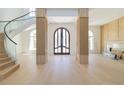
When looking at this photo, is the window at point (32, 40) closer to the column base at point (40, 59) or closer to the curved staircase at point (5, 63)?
the column base at point (40, 59)

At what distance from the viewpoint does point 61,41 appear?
16.0m

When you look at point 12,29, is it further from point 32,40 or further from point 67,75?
point 32,40

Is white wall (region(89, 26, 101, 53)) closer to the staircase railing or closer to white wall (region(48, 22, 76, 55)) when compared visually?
white wall (region(48, 22, 76, 55))

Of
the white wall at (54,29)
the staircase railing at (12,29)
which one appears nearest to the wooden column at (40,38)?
the staircase railing at (12,29)

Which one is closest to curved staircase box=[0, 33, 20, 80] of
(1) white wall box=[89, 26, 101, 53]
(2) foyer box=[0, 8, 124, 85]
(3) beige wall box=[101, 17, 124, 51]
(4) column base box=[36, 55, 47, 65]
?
(2) foyer box=[0, 8, 124, 85]

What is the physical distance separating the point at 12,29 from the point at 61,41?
6.97 m

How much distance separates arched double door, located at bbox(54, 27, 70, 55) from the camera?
52.1 ft

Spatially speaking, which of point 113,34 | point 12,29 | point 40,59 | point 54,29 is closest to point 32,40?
point 54,29

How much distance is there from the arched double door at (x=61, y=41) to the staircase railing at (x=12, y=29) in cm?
492

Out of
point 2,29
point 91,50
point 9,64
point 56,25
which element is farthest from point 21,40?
point 9,64

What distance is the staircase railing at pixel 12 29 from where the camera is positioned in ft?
26.3

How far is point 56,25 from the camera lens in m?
15.7
